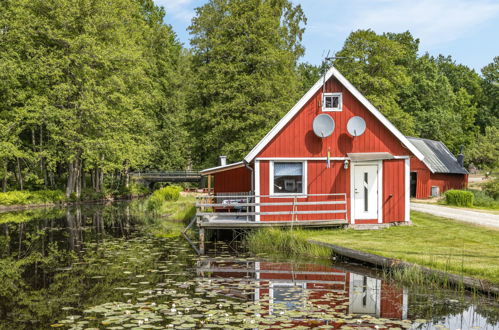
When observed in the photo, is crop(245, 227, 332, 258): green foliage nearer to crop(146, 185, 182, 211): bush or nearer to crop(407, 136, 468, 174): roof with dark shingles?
crop(146, 185, 182, 211): bush

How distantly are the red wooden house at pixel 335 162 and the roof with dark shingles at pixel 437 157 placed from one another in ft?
63.5

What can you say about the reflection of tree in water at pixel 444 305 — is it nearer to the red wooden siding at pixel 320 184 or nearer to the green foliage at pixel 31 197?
the red wooden siding at pixel 320 184

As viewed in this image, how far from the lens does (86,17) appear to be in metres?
40.0

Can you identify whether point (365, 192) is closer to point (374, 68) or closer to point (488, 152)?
point (374, 68)

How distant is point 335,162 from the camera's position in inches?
757

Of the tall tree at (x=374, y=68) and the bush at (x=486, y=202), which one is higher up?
the tall tree at (x=374, y=68)

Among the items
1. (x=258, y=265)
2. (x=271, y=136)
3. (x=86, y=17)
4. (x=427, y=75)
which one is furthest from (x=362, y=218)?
(x=427, y=75)

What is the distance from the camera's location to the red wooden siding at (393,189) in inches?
758

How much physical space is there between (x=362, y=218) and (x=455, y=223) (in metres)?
4.29

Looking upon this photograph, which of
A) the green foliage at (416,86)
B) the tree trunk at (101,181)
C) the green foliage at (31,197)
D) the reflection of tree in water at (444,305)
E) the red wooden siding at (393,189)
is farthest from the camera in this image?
the tree trunk at (101,181)

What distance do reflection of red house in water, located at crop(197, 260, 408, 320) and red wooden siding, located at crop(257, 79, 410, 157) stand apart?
5.95m

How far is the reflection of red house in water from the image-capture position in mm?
9641

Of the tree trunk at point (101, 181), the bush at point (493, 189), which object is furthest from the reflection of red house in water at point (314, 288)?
the tree trunk at point (101, 181)

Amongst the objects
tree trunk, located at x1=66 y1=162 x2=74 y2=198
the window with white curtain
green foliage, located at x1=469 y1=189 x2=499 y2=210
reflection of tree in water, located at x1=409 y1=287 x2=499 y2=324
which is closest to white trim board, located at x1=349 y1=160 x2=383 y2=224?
the window with white curtain
